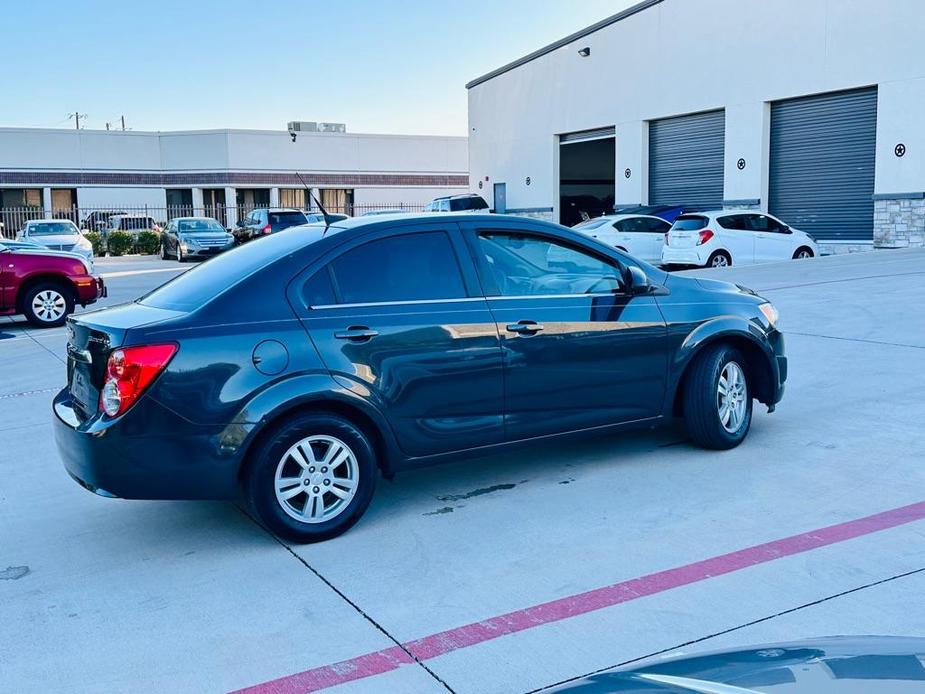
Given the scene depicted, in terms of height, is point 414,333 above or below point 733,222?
below

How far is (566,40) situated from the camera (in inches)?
1422

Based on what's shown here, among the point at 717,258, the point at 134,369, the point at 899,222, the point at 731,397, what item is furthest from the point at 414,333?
the point at 899,222

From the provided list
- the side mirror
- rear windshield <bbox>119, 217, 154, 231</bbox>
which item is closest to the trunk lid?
the side mirror

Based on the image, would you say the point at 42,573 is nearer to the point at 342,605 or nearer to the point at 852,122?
the point at 342,605

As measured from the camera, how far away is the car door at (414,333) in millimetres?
5129

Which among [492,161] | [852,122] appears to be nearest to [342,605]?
[852,122]

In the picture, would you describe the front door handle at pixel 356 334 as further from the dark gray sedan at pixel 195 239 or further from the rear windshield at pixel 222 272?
the dark gray sedan at pixel 195 239

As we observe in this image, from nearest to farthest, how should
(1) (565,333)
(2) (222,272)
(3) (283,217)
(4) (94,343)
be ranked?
(4) (94,343) → (2) (222,272) → (1) (565,333) → (3) (283,217)

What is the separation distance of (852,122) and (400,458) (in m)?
23.5

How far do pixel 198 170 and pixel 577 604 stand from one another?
175 feet

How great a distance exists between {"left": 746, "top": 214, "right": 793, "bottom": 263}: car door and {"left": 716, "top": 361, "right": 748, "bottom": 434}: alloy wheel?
1633cm

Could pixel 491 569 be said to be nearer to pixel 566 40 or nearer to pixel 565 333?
pixel 565 333

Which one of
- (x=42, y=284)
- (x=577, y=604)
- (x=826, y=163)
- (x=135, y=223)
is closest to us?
(x=577, y=604)

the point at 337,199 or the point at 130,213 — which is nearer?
the point at 130,213
